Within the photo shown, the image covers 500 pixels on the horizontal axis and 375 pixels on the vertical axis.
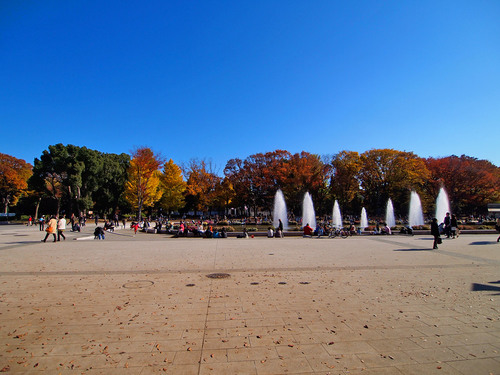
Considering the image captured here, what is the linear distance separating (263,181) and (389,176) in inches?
829

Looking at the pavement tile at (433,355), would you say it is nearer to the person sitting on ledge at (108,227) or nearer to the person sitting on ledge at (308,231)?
the person sitting on ledge at (308,231)

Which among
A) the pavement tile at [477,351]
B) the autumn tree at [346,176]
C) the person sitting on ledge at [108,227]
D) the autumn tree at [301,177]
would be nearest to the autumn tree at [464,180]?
the autumn tree at [346,176]

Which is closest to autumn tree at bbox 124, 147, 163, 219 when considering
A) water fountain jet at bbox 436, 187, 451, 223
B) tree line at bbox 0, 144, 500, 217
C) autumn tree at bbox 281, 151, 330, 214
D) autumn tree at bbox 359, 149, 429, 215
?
tree line at bbox 0, 144, 500, 217

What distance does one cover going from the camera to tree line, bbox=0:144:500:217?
148 ft

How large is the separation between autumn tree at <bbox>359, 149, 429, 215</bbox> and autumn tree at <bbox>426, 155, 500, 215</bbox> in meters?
3.48

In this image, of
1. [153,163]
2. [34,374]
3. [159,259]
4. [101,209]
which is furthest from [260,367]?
[101,209]

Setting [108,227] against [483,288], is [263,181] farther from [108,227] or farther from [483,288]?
[483,288]

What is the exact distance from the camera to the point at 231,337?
13.8ft

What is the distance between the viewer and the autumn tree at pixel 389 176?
Result: 44.8 meters

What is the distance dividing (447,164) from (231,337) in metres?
56.1

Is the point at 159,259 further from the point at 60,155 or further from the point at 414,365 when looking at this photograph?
the point at 60,155

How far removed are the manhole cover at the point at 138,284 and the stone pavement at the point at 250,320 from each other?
0.03m

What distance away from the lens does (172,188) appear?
2266 inches

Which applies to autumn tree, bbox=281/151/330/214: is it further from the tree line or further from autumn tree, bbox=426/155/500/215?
autumn tree, bbox=426/155/500/215
